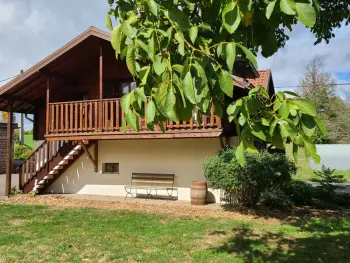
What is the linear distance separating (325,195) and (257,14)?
1022 centimetres

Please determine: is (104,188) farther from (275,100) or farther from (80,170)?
(275,100)

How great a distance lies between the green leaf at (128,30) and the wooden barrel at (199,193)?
29.4ft

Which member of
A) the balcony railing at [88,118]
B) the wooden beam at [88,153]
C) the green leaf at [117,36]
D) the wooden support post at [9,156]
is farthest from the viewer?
the wooden support post at [9,156]

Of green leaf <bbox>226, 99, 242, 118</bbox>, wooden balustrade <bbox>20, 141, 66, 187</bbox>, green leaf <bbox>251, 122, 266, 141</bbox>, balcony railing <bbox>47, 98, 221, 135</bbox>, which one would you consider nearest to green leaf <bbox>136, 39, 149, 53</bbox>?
green leaf <bbox>226, 99, 242, 118</bbox>

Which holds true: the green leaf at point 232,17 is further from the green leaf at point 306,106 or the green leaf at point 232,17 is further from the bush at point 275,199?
the bush at point 275,199

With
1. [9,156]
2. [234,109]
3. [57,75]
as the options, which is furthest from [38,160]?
[234,109]

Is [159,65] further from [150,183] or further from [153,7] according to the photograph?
[150,183]

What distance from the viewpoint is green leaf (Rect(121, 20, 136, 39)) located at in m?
2.04

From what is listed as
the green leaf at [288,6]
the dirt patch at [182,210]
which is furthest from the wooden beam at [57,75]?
the green leaf at [288,6]

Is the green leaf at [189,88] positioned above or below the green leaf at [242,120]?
above

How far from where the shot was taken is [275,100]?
2.07m

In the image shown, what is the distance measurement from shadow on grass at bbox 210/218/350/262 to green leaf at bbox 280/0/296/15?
4488 mm

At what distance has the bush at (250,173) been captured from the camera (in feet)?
29.7

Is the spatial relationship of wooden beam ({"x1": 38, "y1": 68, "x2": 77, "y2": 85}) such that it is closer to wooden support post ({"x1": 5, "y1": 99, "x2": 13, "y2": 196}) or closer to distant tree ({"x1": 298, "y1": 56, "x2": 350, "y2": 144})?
wooden support post ({"x1": 5, "y1": 99, "x2": 13, "y2": 196})
